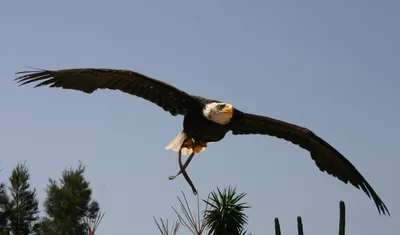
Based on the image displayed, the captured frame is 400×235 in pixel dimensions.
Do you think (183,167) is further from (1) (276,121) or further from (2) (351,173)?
(2) (351,173)

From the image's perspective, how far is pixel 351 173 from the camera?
43.4ft

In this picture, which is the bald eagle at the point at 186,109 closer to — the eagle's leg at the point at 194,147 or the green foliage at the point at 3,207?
the eagle's leg at the point at 194,147

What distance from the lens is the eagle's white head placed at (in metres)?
10.6

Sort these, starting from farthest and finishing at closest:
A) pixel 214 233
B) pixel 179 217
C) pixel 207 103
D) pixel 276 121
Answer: pixel 214 233, pixel 179 217, pixel 276 121, pixel 207 103

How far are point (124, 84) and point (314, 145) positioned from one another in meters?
3.23

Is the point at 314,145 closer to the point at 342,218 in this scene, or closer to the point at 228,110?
the point at 342,218

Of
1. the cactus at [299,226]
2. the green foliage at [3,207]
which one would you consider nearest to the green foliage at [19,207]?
the green foliage at [3,207]

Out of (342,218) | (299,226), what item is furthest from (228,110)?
(299,226)

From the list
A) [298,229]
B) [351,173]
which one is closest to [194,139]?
[351,173]

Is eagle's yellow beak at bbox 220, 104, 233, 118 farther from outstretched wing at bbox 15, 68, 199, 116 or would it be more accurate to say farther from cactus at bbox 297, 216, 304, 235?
cactus at bbox 297, 216, 304, 235

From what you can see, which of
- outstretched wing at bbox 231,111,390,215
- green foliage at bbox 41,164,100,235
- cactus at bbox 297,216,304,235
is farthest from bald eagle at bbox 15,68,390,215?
green foliage at bbox 41,164,100,235

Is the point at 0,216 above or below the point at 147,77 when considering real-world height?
above

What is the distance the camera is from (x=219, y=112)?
10.6m

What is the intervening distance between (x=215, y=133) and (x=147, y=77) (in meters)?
1.13
